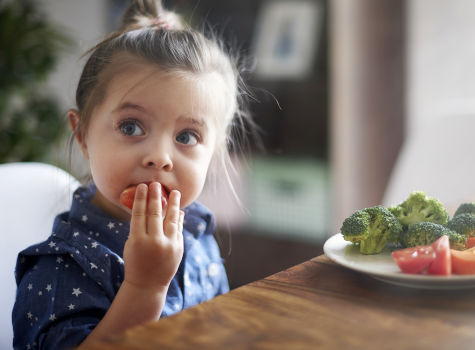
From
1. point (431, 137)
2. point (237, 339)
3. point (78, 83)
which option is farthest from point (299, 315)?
point (431, 137)

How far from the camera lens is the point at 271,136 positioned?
306 centimetres

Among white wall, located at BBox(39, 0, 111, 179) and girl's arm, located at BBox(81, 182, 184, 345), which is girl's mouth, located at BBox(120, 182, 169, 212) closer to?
girl's arm, located at BBox(81, 182, 184, 345)

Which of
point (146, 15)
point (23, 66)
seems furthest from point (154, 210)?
point (23, 66)

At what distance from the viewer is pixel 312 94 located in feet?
9.23

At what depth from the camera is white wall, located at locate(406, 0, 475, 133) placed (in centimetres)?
243

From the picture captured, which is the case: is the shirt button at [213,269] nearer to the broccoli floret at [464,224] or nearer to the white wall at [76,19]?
the broccoli floret at [464,224]

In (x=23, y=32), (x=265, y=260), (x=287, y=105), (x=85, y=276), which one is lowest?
(x=265, y=260)

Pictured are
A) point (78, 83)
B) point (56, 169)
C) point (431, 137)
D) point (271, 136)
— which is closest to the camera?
point (78, 83)

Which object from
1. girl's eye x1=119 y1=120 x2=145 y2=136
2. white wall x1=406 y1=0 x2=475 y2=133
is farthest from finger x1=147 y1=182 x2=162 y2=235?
white wall x1=406 y1=0 x2=475 y2=133

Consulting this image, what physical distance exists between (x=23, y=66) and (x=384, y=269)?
241 centimetres

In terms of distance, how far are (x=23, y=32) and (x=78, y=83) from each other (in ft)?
5.49

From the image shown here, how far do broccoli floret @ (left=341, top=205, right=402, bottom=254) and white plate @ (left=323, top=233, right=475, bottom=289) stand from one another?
0.05ft

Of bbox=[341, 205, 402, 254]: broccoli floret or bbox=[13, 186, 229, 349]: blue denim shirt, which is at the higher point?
bbox=[341, 205, 402, 254]: broccoli floret

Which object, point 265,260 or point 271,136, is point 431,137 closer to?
point 271,136
